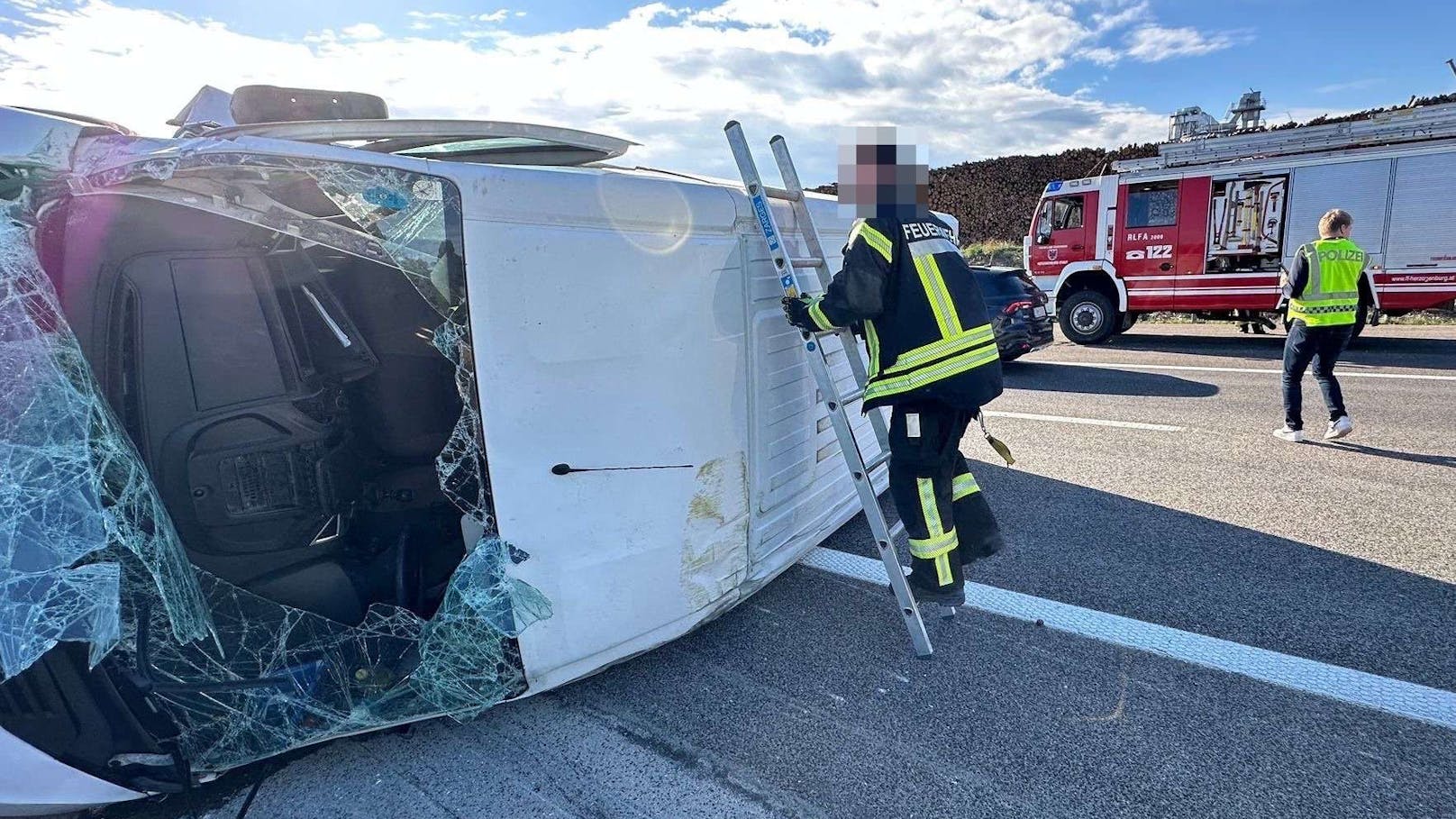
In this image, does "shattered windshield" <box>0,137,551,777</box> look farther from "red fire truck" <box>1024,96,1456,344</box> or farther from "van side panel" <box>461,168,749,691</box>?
"red fire truck" <box>1024,96,1456,344</box>

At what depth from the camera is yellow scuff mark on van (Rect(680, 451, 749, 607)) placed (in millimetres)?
2645

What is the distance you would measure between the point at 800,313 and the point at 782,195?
64 cm

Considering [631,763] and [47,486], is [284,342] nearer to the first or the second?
[47,486]

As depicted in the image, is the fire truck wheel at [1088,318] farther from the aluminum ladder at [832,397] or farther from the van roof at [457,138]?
the van roof at [457,138]

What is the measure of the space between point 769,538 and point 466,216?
1613 millimetres

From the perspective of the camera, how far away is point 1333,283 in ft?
17.0

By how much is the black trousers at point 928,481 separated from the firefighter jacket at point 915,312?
7cm

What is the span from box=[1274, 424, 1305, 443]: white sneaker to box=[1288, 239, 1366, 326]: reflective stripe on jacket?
0.74 meters

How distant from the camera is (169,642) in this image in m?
2.15

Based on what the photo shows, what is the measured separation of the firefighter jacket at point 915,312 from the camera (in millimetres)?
2652

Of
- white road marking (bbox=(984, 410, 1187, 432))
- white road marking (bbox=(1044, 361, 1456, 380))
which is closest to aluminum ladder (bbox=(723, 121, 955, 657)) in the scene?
white road marking (bbox=(984, 410, 1187, 432))

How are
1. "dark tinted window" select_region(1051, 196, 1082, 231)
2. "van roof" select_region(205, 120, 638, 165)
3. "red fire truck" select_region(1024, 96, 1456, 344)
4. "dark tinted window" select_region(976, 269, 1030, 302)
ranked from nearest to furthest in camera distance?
"van roof" select_region(205, 120, 638, 165), "dark tinted window" select_region(976, 269, 1030, 302), "red fire truck" select_region(1024, 96, 1456, 344), "dark tinted window" select_region(1051, 196, 1082, 231)

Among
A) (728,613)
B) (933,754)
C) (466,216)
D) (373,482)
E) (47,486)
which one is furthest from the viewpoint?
(728,613)

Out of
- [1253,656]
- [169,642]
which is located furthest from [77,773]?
[1253,656]
